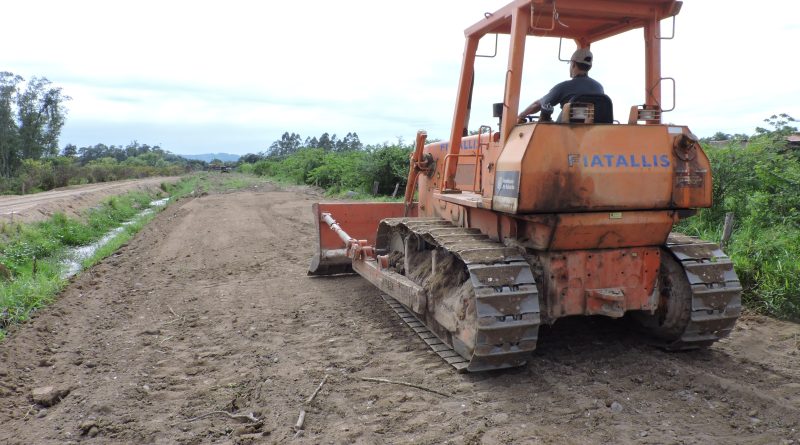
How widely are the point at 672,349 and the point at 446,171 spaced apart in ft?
7.75

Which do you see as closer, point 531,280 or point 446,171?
point 531,280

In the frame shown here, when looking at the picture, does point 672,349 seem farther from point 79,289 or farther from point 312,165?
point 312,165

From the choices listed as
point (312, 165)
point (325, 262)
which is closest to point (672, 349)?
point (325, 262)

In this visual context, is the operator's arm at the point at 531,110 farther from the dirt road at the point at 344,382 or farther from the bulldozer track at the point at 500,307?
the dirt road at the point at 344,382

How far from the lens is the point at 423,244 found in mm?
5594

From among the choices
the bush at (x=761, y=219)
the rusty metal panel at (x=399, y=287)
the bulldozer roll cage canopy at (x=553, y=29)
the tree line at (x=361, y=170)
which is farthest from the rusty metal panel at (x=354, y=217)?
the tree line at (x=361, y=170)

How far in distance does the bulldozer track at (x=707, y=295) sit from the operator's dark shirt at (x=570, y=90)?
4.39 feet

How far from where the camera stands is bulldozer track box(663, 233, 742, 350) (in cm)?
428

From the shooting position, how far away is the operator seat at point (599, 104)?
4.36 meters

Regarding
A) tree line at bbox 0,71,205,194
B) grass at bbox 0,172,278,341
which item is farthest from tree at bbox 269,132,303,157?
grass at bbox 0,172,278,341

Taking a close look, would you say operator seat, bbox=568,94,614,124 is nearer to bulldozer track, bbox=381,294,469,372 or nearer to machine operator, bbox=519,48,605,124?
machine operator, bbox=519,48,605,124

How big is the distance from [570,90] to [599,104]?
236 mm

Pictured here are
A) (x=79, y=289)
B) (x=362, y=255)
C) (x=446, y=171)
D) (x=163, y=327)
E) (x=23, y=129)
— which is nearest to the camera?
(x=446, y=171)

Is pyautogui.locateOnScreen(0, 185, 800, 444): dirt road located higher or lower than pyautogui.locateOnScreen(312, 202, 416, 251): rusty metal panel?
lower
